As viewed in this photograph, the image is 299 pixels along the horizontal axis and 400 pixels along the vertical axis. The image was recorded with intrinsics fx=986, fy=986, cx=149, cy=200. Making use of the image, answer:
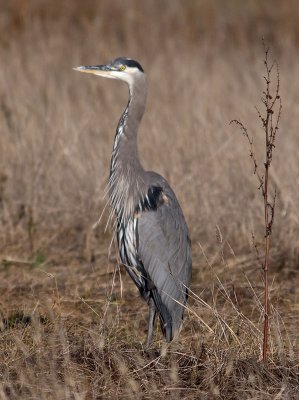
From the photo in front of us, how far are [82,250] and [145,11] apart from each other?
22.2 ft

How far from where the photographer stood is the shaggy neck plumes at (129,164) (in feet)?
15.6

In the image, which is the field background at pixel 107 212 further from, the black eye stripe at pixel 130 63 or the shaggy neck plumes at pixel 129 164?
the black eye stripe at pixel 130 63

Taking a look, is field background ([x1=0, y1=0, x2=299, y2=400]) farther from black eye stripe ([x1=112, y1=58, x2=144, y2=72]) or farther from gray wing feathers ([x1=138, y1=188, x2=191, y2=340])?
black eye stripe ([x1=112, y1=58, x2=144, y2=72])

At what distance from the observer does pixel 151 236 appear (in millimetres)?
4656

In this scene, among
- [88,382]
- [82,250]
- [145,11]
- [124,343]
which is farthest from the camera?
[145,11]

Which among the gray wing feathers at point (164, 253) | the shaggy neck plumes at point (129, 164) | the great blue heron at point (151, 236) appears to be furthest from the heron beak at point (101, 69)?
the gray wing feathers at point (164, 253)

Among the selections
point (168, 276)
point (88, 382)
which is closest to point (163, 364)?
point (88, 382)

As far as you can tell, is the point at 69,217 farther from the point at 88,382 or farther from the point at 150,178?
the point at 88,382

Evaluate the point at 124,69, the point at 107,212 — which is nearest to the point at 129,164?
the point at 124,69

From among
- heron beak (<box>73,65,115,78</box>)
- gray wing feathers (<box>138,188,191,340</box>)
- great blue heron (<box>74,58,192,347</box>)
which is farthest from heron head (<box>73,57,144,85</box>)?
gray wing feathers (<box>138,188,191,340</box>)

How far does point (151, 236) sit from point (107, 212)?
1.94 meters

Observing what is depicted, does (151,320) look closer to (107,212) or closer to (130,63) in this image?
(130,63)

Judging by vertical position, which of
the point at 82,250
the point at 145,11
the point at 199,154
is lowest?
the point at 82,250

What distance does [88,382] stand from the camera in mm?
3750
